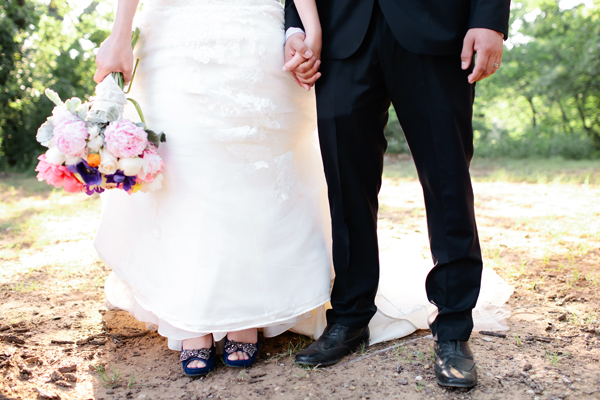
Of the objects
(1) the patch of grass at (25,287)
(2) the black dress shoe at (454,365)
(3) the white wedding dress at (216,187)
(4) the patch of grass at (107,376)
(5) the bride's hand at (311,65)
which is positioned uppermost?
(5) the bride's hand at (311,65)

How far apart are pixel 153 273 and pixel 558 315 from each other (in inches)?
74.6

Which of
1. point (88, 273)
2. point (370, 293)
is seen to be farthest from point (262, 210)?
point (88, 273)

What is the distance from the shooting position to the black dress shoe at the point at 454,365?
1.60m

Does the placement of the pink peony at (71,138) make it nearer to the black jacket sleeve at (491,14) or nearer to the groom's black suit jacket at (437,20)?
the groom's black suit jacket at (437,20)

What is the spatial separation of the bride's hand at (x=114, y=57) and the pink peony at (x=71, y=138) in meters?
0.30

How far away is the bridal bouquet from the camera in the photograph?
1.52m

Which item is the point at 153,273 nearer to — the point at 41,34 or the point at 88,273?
the point at 88,273

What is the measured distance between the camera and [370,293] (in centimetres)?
193

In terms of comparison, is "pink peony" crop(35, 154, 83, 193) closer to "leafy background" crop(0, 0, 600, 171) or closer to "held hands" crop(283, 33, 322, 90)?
"held hands" crop(283, 33, 322, 90)

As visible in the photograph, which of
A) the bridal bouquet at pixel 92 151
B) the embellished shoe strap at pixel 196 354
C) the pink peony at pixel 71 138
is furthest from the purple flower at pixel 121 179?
the embellished shoe strap at pixel 196 354

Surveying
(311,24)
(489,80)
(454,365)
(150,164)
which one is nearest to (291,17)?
(311,24)

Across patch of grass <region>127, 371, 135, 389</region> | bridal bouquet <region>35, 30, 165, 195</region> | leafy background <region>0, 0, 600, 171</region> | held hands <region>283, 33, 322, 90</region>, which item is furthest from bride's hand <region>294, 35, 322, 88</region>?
leafy background <region>0, 0, 600, 171</region>

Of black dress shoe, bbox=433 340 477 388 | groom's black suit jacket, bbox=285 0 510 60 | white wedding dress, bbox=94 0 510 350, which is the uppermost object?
groom's black suit jacket, bbox=285 0 510 60

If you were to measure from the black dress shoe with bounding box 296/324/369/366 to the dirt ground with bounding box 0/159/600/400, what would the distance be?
0.04 metres
